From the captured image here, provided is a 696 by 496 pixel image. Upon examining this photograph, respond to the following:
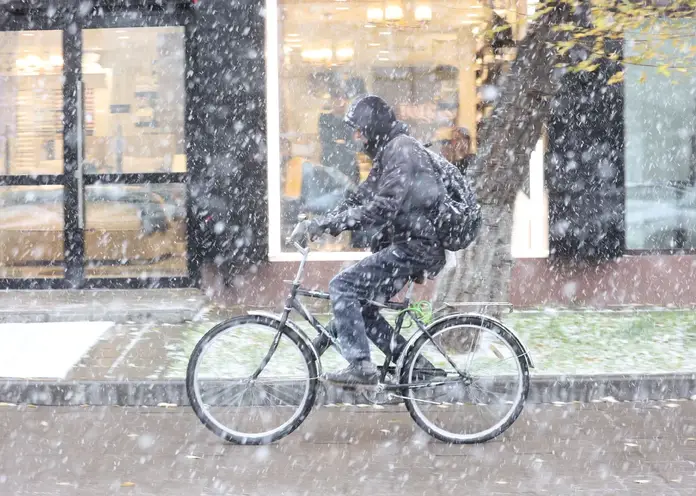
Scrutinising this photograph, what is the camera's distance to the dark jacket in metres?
5.83

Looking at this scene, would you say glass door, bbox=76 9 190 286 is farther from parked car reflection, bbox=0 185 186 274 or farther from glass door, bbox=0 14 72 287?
glass door, bbox=0 14 72 287

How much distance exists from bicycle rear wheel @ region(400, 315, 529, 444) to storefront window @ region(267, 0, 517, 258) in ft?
18.0

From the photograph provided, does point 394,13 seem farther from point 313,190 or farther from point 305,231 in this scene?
point 305,231

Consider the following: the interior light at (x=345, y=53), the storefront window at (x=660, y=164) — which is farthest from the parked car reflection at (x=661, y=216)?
the interior light at (x=345, y=53)

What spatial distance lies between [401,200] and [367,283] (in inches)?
19.6

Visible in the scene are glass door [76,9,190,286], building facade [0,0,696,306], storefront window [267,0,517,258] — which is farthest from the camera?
glass door [76,9,190,286]

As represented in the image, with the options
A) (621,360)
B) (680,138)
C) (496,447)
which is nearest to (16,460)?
(496,447)

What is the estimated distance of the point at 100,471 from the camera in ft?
18.0

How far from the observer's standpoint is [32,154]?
38.9 ft

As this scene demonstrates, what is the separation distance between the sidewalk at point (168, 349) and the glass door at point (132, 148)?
58cm

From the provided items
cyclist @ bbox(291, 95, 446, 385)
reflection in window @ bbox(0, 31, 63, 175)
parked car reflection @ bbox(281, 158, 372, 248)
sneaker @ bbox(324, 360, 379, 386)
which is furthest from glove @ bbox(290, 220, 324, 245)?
reflection in window @ bbox(0, 31, 63, 175)

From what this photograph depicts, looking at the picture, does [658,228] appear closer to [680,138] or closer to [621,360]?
[680,138]

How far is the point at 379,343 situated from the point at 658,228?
21.0 feet

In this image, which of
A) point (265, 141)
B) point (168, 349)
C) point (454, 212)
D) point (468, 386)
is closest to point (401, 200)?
point (454, 212)
